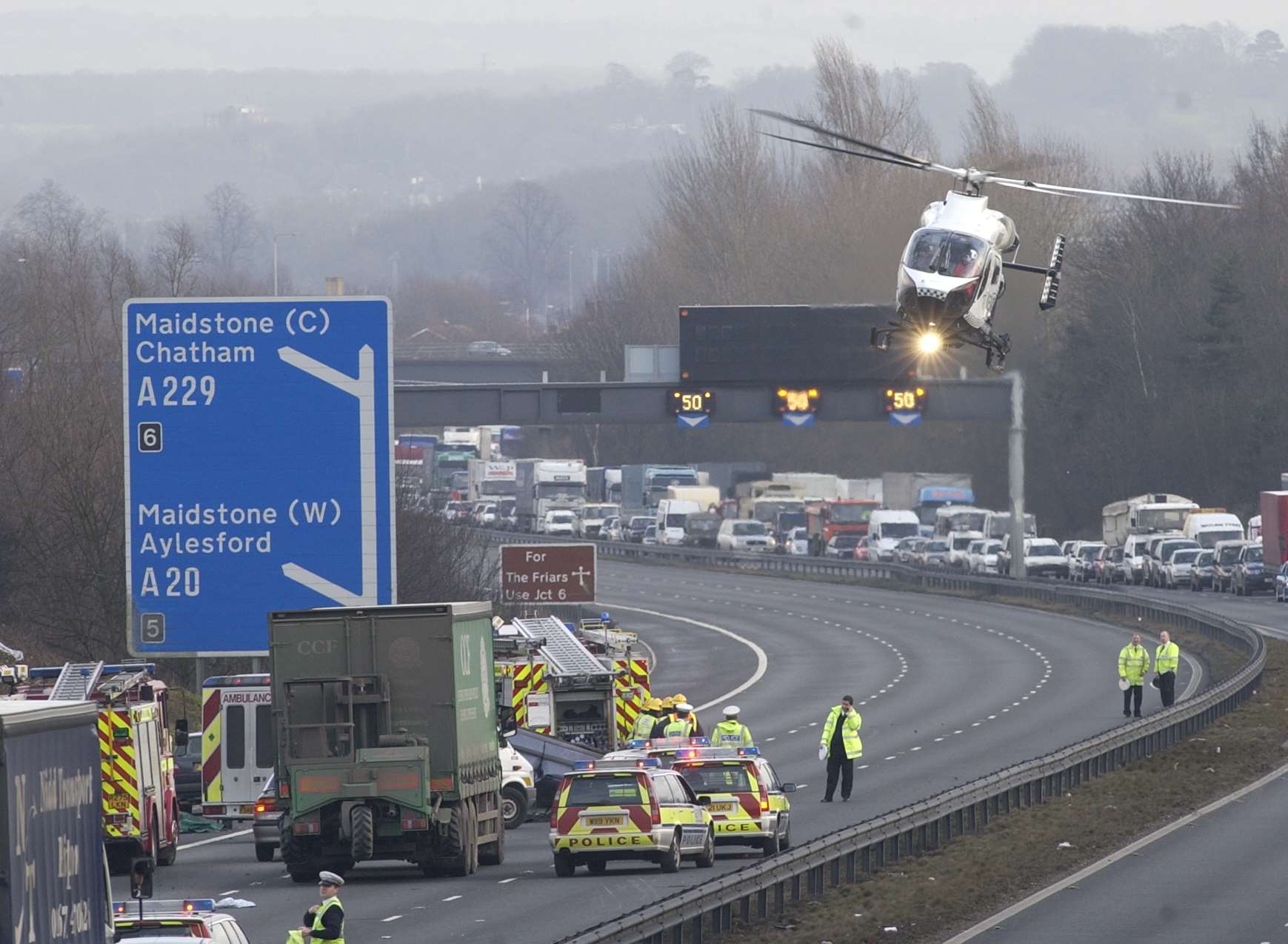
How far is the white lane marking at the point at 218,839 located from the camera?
99.9ft

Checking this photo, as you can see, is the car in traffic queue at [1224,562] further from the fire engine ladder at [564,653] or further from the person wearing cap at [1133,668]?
the fire engine ladder at [564,653]

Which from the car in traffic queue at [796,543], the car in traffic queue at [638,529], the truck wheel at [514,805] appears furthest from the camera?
the car in traffic queue at [638,529]

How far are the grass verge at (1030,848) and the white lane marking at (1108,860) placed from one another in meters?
0.14

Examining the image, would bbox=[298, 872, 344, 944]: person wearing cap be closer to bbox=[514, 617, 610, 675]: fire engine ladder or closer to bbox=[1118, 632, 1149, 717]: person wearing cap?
bbox=[514, 617, 610, 675]: fire engine ladder

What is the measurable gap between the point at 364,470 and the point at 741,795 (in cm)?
518

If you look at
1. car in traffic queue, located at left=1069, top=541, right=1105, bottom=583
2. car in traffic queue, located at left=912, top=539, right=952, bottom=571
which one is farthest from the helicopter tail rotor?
car in traffic queue, located at left=912, top=539, right=952, bottom=571

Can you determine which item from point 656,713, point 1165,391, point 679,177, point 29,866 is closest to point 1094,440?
point 1165,391

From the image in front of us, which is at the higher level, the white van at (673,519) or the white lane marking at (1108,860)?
the white van at (673,519)

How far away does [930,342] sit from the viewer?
29406mm

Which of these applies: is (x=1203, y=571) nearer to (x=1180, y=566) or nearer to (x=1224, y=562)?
(x=1224, y=562)

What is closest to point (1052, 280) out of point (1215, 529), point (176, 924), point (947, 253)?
point (947, 253)

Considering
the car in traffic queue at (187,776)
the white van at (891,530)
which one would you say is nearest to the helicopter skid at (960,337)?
the car in traffic queue at (187,776)

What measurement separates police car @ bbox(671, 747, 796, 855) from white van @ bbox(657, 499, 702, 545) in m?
82.0

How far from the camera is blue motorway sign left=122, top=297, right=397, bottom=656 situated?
984 inches
